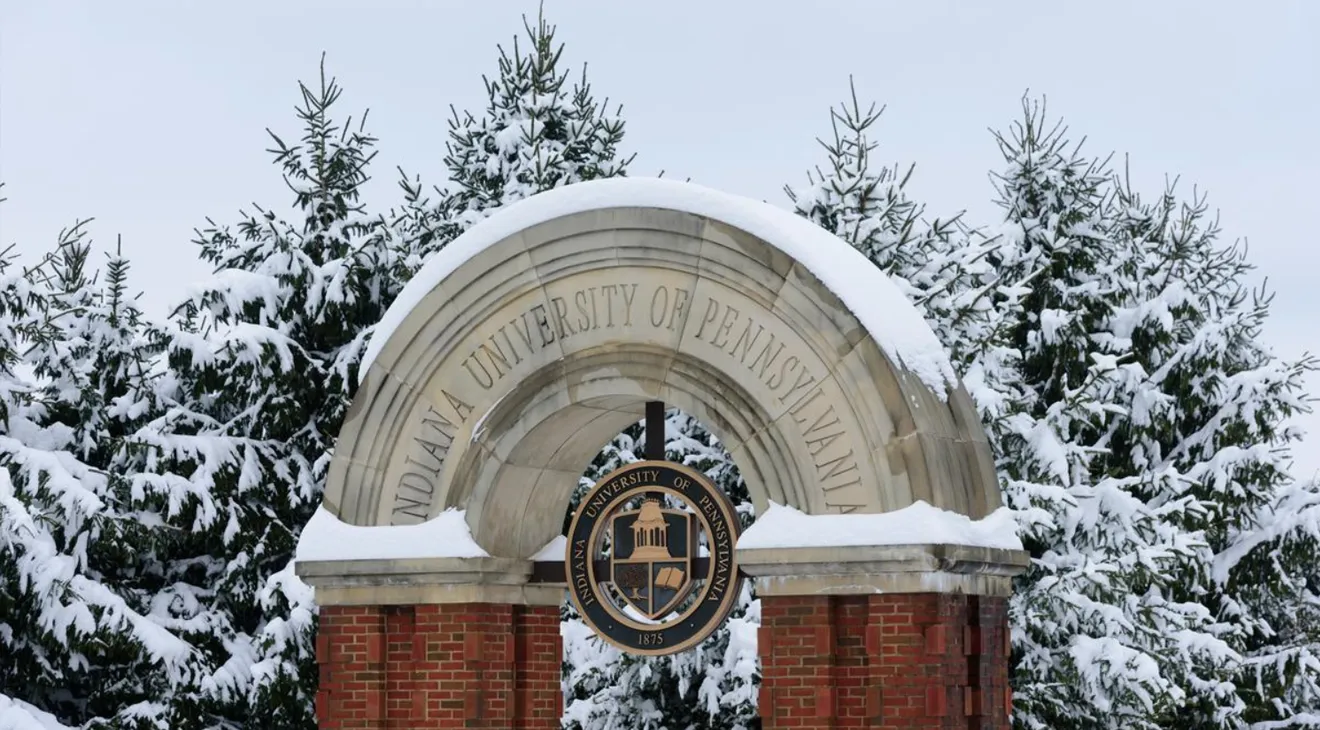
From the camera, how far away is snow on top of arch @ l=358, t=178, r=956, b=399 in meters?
12.4

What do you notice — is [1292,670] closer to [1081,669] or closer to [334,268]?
[1081,669]

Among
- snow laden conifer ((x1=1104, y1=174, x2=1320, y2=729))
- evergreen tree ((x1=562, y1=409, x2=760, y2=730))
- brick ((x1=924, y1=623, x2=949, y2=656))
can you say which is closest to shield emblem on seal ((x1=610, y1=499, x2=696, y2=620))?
brick ((x1=924, y1=623, x2=949, y2=656))

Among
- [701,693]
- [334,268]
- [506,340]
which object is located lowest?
[701,693]

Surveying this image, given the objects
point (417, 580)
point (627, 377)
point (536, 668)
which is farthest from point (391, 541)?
point (627, 377)

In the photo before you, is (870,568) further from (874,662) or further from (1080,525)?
(1080,525)

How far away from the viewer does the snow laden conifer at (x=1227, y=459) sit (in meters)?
26.3

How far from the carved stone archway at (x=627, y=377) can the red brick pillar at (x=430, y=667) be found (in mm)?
143

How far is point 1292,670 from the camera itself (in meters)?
26.9

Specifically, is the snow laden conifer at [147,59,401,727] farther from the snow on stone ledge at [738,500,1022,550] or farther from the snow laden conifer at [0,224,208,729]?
the snow on stone ledge at [738,500,1022,550]

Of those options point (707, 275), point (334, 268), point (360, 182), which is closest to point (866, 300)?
point (707, 275)

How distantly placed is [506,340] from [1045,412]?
1296cm

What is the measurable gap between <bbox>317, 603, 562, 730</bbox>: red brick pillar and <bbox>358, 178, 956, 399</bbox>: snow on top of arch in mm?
1763

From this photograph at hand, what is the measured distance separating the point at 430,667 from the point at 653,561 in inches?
60.7

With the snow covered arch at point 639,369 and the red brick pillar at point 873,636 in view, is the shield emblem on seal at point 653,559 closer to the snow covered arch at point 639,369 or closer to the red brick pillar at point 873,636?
the snow covered arch at point 639,369
